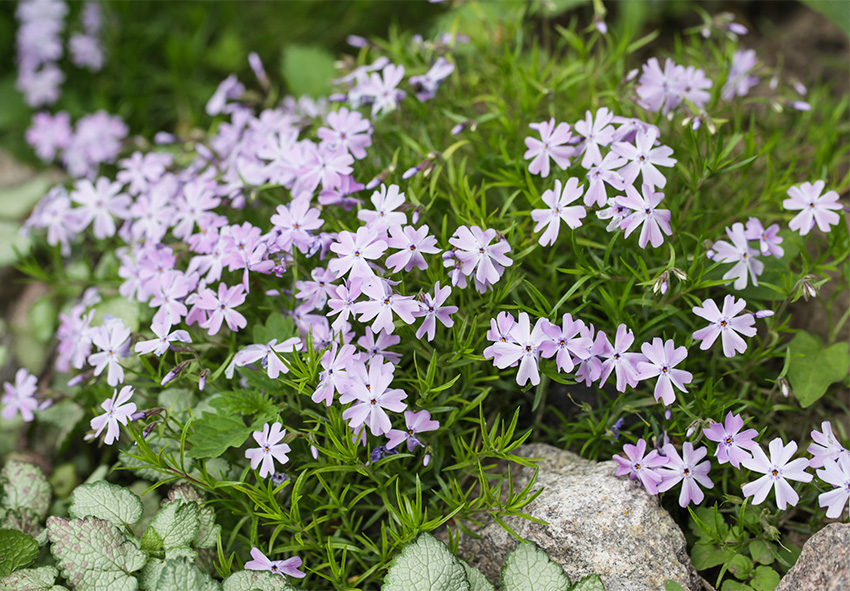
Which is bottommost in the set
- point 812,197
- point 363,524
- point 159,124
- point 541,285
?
point 363,524

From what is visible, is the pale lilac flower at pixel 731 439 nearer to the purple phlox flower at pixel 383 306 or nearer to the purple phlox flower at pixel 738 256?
the purple phlox flower at pixel 738 256

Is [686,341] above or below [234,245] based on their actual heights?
below

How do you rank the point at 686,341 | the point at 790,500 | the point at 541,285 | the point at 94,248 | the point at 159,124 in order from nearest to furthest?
1. the point at 790,500
2. the point at 686,341
3. the point at 541,285
4. the point at 94,248
5. the point at 159,124

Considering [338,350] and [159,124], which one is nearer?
[338,350]

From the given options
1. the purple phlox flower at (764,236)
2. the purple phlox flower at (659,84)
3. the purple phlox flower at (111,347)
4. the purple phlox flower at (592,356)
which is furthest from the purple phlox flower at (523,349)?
the purple phlox flower at (111,347)

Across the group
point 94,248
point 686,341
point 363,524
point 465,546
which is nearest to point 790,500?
point 686,341

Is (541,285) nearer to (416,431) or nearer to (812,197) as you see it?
(416,431)

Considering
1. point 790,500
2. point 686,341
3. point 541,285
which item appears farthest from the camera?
point 541,285

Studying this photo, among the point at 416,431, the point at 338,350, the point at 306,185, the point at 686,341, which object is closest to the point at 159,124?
the point at 306,185
